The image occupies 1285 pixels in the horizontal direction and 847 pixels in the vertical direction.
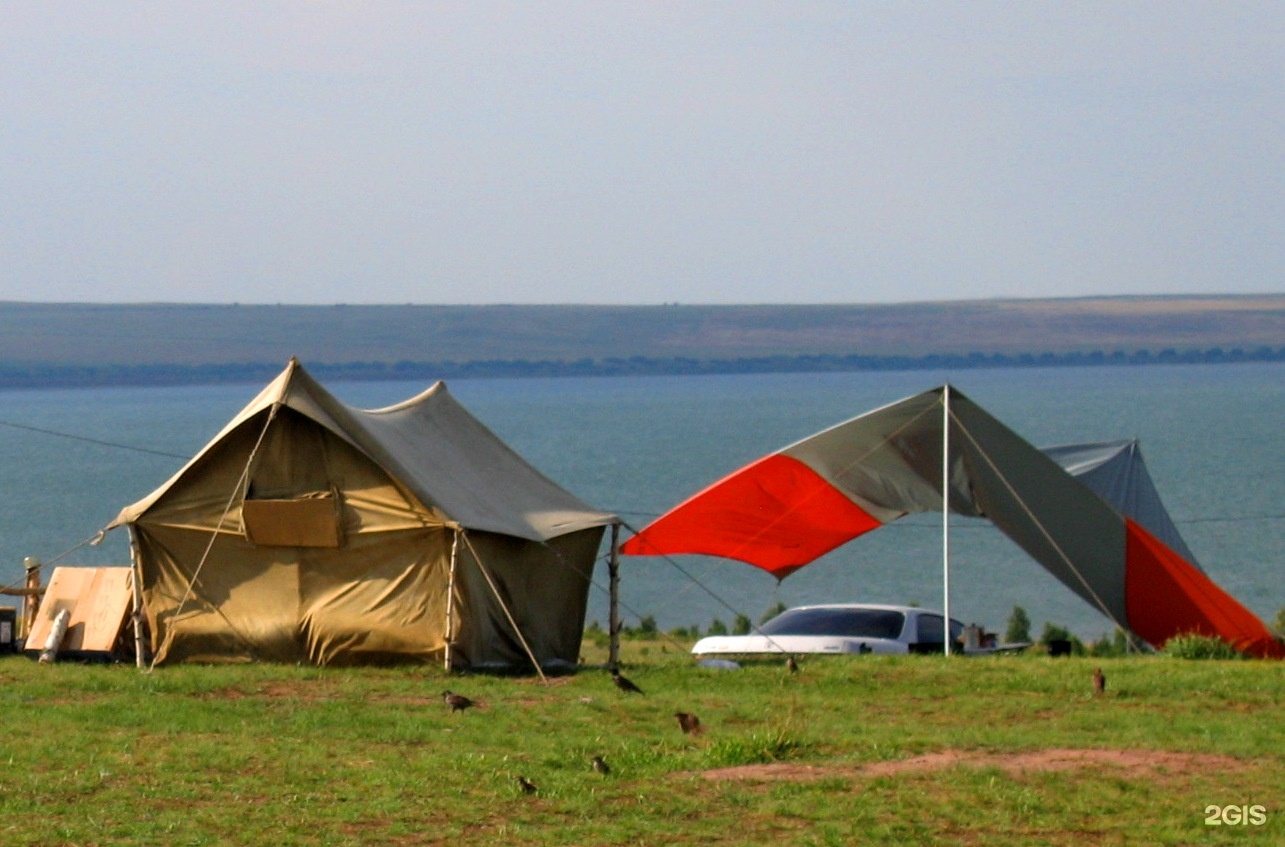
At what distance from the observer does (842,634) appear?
758 inches

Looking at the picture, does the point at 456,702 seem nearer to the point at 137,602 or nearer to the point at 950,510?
the point at 137,602

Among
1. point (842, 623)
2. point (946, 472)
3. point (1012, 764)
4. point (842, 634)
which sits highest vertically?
point (946, 472)

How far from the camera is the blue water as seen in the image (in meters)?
47.1

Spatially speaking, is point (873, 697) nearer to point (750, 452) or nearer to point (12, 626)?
point (12, 626)

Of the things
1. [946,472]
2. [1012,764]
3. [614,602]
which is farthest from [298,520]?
[1012,764]

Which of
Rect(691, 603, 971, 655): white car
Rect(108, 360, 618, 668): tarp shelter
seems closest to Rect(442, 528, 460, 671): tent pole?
Rect(108, 360, 618, 668): tarp shelter

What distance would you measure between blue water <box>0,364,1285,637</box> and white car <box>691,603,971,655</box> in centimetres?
227

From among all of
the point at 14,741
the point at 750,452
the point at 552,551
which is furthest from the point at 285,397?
the point at 750,452

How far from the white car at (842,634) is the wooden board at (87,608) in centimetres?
573

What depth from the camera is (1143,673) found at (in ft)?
51.3

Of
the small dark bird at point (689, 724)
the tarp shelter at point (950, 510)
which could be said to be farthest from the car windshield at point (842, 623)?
the small dark bird at point (689, 724)

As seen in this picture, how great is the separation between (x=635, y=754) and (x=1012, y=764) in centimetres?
227

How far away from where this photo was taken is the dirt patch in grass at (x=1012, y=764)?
35.0ft

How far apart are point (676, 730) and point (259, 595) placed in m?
5.64
